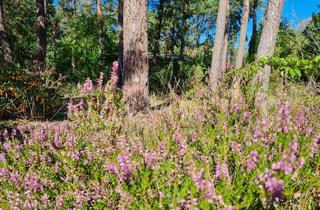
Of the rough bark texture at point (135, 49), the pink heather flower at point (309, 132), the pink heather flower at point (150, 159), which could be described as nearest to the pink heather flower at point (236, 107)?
the pink heather flower at point (309, 132)

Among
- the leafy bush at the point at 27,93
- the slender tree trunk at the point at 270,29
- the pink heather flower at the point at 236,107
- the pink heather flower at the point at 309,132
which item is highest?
the slender tree trunk at the point at 270,29

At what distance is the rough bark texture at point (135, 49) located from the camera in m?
7.52

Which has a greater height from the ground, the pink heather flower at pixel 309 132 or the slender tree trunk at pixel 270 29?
the slender tree trunk at pixel 270 29

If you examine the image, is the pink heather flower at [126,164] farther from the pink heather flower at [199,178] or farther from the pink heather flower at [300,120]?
the pink heather flower at [300,120]

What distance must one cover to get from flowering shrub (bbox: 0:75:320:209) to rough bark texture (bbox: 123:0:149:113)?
3356mm

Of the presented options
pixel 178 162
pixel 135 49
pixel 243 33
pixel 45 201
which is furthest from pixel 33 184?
pixel 243 33

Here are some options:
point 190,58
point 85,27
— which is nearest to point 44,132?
point 190,58

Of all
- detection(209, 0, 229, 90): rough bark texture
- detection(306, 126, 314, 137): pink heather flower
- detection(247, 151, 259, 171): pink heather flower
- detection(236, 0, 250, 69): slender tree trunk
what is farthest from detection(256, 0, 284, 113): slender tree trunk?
detection(236, 0, 250, 69): slender tree trunk

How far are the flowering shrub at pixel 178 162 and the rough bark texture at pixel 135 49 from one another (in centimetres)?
336

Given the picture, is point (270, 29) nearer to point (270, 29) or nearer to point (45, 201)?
point (270, 29)

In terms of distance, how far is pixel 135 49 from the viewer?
25.2 ft

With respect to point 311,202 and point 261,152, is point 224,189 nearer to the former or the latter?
point 261,152

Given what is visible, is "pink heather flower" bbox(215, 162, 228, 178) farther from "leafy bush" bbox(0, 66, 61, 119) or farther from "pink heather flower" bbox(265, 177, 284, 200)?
"leafy bush" bbox(0, 66, 61, 119)

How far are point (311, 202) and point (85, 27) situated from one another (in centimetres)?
2603
